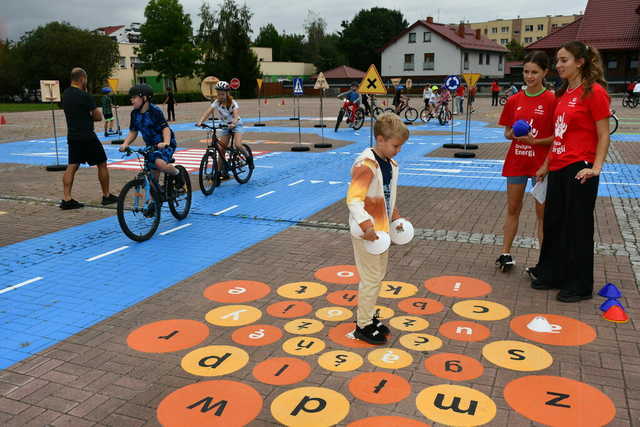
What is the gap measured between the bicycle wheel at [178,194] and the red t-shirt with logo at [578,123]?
5154 mm

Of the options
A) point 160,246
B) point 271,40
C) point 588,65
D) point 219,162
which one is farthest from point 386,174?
point 271,40

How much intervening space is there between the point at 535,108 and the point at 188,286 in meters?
3.85

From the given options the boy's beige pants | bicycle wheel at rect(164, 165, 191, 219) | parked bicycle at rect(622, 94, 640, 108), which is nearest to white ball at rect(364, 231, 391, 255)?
the boy's beige pants

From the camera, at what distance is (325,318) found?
462 cm

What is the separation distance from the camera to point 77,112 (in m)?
8.68

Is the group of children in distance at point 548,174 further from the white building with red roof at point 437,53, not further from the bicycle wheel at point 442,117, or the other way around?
the white building with red roof at point 437,53

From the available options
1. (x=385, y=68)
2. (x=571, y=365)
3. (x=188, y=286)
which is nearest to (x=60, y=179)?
(x=188, y=286)

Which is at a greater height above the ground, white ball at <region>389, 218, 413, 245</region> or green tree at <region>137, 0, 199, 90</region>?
green tree at <region>137, 0, 199, 90</region>

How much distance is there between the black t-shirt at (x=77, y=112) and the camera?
8.68m

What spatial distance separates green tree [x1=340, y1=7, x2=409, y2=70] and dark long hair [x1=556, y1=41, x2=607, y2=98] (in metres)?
81.4

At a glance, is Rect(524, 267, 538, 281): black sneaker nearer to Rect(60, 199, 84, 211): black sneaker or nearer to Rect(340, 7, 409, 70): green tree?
Rect(60, 199, 84, 211): black sneaker

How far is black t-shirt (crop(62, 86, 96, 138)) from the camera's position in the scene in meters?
8.68

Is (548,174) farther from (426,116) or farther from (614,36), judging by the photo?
(614,36)

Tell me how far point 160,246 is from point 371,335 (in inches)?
145
